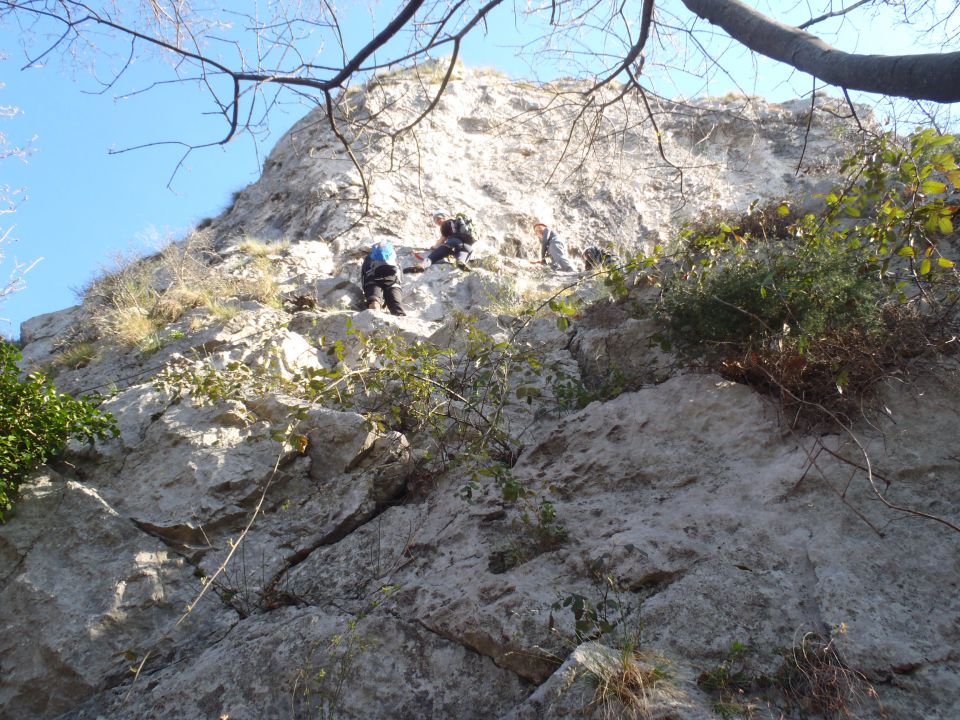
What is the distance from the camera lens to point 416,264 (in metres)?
9.22

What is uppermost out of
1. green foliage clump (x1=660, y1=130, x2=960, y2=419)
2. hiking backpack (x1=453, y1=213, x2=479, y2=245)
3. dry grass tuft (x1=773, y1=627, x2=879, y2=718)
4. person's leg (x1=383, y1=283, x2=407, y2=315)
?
hiking backpack (x1=453, y1=213, x2=479, y2=245)

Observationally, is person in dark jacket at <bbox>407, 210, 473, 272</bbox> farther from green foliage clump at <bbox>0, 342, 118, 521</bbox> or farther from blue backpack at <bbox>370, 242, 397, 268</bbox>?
green foliage clump at <bbox>0, 342, 118, 521</bbox>

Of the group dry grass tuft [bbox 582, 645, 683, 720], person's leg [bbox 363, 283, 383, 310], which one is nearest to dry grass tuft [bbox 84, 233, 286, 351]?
person's leg [bbox 363, 283, 383, 310]

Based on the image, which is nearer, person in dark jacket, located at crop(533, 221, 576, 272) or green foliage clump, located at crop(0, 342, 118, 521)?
green foliage clump, located at crop(0, 342, 118, 521)

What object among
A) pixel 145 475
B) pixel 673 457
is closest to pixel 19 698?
pixel 145 475

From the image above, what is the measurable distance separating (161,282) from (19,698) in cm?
620

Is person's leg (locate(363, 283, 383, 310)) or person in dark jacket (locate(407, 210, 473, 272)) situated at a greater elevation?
person in dark jacket (locate(407, 210, 473, 272))

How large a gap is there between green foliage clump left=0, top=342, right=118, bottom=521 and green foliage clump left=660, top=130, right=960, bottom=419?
419 centimetres

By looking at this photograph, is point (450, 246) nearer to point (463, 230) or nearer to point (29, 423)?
point (463, 230)

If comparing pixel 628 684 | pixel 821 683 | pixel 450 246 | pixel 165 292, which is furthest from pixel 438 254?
pixel 821 683

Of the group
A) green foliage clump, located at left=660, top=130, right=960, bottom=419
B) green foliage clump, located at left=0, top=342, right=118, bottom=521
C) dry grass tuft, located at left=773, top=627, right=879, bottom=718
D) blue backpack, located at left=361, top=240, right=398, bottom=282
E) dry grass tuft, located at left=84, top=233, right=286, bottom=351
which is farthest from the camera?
blue backpack, located at left=361, top=240, right=398, bottom=282

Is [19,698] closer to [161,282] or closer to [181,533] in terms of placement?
[181,533]

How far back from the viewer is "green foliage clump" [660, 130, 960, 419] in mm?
3584

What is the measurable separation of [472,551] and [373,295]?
184 inches
